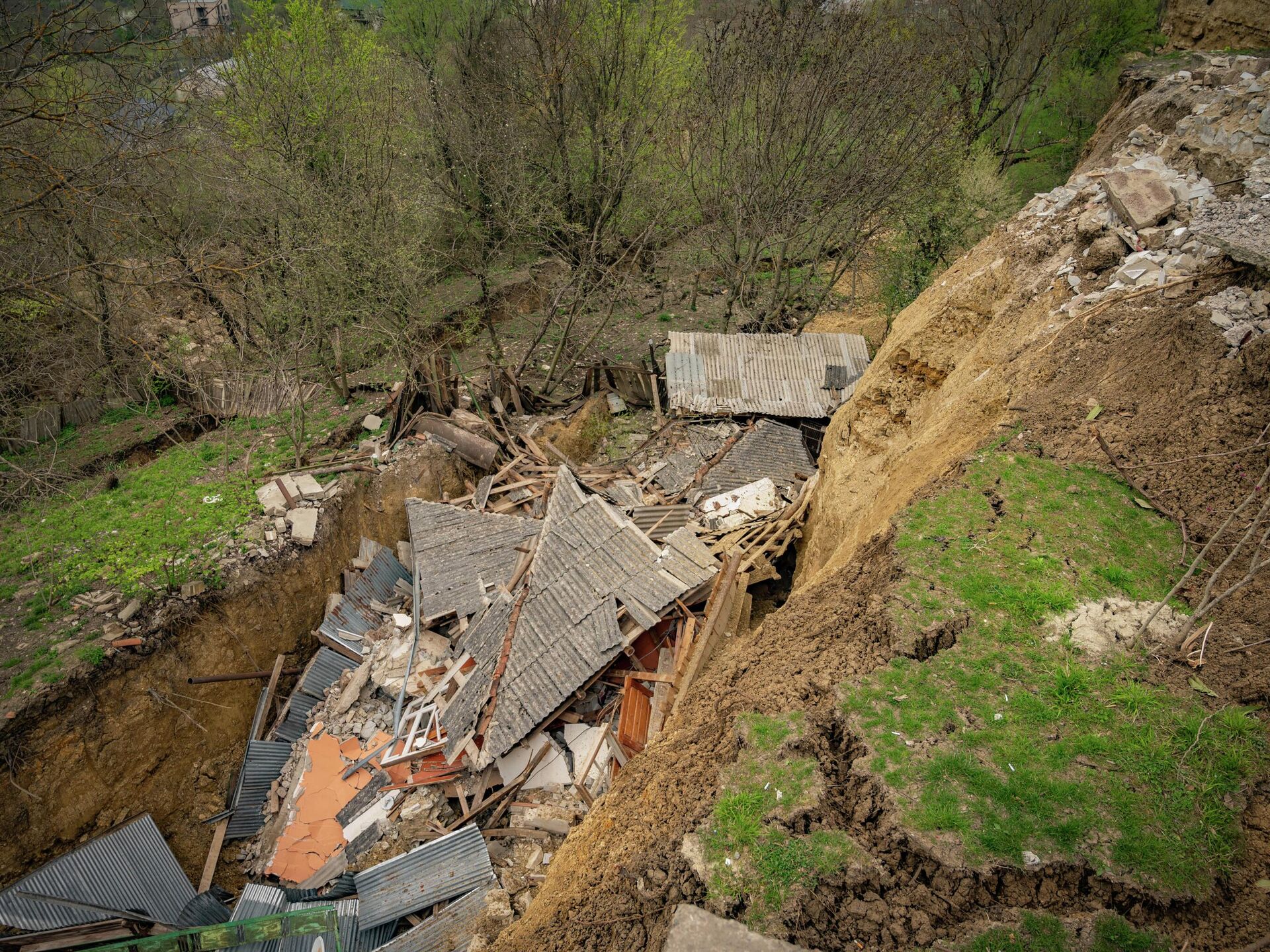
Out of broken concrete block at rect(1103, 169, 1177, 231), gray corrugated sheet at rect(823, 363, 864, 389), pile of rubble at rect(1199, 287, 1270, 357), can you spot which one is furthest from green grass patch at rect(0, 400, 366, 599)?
broken concrete block at rect(1103, 169, 1177, 231)

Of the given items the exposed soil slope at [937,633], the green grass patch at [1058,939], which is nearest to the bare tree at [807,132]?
the exposed soil slope at [937,633]

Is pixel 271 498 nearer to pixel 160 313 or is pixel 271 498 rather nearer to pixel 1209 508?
pixel 160 313

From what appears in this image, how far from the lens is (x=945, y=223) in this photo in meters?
16.4

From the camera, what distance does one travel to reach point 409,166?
19047 mm

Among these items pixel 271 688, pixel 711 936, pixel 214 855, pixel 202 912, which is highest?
pixel 711 936

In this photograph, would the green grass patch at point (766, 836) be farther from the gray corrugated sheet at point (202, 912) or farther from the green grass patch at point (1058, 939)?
the gray corrugated sheet at point (202, 912)

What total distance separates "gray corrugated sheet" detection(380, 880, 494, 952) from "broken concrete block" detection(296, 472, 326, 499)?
25.5 ft

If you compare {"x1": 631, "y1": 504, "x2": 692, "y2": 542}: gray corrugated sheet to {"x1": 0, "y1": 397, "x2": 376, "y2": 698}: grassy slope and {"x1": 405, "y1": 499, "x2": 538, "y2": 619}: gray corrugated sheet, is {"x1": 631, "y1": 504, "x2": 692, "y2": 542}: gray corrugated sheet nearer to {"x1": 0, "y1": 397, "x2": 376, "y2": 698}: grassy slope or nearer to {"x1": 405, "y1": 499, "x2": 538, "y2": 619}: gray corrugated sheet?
{"x1": 405, "y1": 499, "x2": 538, "y2": 619}: gray corrugated sheet

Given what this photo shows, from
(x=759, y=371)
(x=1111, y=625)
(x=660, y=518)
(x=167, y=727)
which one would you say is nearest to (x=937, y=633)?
(x=1111, y=625)

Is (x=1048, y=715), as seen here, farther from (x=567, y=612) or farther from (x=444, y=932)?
(x=444, y=932)

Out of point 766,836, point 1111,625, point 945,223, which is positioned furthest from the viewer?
point 945,223

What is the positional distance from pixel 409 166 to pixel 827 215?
40.6 feet

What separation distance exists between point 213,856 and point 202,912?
1.08 metres

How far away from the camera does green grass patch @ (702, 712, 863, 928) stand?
14.0ft
